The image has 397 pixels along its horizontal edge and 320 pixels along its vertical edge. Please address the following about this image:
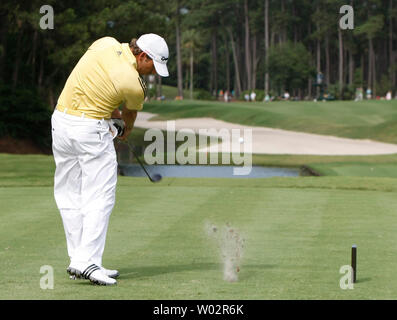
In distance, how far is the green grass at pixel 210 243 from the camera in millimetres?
6191

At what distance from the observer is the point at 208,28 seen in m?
105

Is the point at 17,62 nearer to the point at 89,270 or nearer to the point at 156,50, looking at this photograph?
the point at 156,50

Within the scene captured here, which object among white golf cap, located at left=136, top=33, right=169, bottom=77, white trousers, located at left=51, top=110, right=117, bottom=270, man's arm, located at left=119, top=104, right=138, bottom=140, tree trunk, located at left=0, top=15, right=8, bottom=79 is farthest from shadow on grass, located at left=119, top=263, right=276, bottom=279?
tree trunk, located at left=0, top=15, right=8, bottom=79

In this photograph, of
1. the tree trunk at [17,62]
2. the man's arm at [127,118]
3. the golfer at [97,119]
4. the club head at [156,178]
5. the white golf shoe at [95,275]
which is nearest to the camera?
the white golf shoe at [95,275]

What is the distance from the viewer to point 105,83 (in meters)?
6.50

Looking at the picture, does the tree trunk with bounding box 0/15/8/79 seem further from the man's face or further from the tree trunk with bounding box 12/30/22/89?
the man's face

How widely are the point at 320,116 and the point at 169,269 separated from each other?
142 feet

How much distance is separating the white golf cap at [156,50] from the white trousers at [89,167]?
2.09 ft

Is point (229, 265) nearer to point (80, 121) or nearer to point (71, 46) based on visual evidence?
point (80, 121)

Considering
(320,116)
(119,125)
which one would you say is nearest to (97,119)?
(119,125)

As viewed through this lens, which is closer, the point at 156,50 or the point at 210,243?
the point at 156,50

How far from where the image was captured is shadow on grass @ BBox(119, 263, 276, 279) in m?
6.89

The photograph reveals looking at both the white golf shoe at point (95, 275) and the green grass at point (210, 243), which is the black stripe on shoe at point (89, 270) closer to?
the white golf shoe at point (95, 275)

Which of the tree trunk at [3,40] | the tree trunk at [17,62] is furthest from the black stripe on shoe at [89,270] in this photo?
the tree trunk at [17,62]
